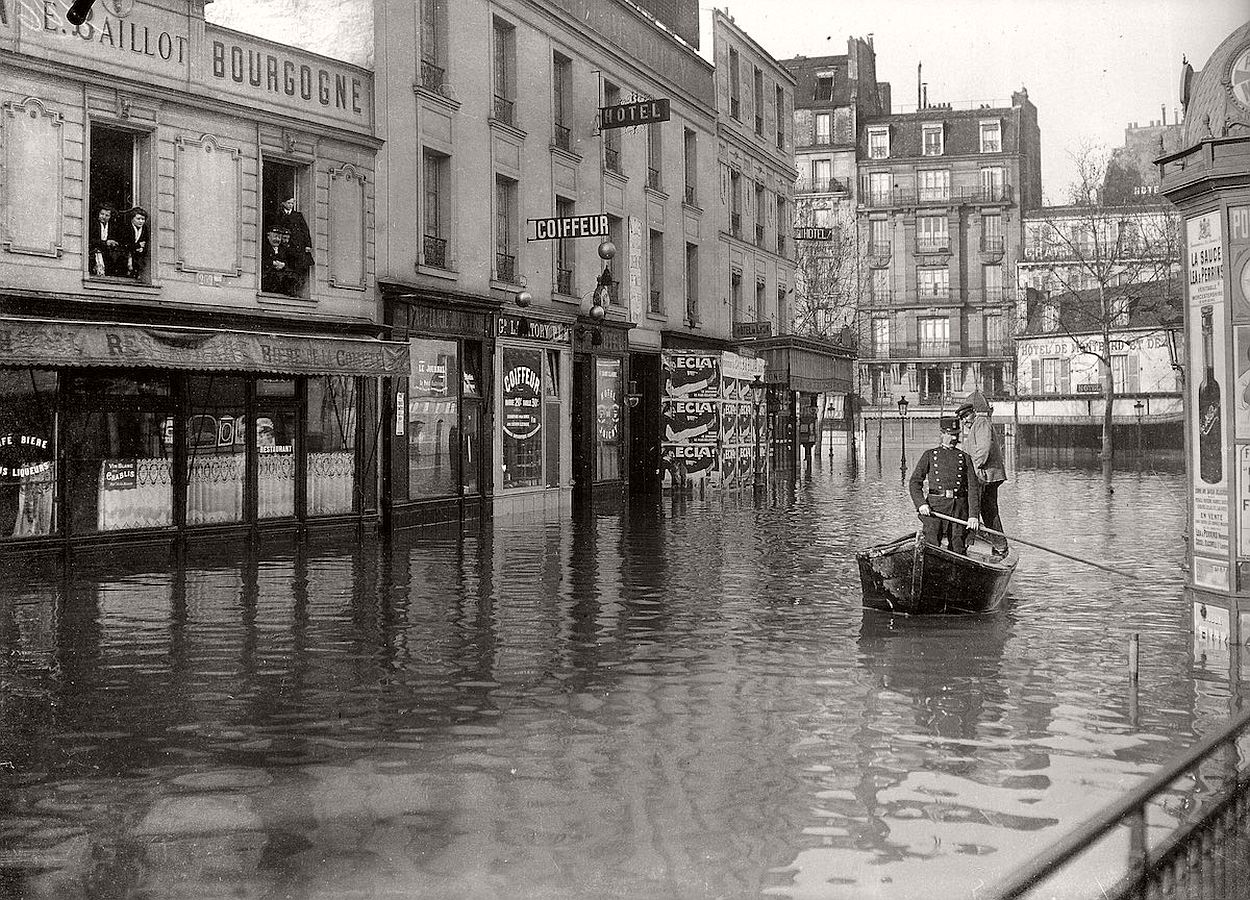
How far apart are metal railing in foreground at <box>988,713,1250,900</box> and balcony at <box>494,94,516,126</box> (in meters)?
21.4

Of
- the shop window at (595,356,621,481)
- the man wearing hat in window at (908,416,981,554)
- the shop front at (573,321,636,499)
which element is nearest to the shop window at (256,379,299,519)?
the shop front at (573,321,636,499)

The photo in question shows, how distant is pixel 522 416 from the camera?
25.4 m

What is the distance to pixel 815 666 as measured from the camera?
9.45 meters

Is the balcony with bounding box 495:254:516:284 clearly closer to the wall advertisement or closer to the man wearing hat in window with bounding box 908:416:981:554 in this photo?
the wall advertisement

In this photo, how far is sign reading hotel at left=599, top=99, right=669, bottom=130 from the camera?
26484mm

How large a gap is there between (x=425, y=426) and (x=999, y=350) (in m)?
62.8

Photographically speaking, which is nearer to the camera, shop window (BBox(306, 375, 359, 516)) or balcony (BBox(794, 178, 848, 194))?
shop window (BBox(306, 375, 359, 516))

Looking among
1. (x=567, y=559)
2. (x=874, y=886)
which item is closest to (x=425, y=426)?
(x=567, y=559)

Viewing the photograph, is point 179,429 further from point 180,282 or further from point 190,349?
point 180,282

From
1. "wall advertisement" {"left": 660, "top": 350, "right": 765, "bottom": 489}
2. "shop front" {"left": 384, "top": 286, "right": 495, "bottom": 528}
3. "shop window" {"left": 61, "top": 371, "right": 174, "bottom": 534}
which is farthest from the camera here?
"wall advertisement" {"left": 660, "top": 350, "right": 765, "bottom": 489}

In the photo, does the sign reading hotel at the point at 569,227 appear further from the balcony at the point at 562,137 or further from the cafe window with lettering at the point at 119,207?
the cafe window with lettering at the point at 119,207

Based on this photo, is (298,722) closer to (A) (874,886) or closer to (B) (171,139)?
(A) (874,886)

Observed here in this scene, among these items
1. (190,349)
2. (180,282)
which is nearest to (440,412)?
(180,282)

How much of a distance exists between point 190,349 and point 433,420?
20.6 feet
